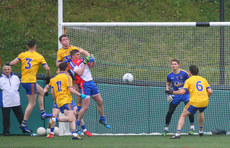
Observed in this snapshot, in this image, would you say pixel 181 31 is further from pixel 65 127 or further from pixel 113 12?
pixel 113 12

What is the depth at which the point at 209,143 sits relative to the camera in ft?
27.7

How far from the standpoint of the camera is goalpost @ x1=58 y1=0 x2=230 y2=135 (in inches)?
446

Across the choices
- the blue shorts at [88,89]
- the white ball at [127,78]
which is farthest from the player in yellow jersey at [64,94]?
the white ball at [127,78]

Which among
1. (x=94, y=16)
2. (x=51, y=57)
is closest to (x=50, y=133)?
(x=51, y=57)

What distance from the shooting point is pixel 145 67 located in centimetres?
1154

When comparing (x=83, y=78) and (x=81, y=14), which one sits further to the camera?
(x=81, y=14)

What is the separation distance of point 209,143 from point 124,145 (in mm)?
1671

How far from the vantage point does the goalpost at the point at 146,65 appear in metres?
11.3

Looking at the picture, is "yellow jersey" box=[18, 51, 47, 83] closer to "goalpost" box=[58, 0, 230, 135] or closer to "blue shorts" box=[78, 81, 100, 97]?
"goalpost" box=[58, 0, 230, 135]

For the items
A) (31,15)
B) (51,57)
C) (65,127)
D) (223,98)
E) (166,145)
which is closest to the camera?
(166,145)

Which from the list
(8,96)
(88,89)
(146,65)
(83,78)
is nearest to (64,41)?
(83,78)

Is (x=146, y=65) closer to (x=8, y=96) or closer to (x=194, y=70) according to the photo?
(x=194, y=70)

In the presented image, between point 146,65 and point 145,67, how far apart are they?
0.08 metres

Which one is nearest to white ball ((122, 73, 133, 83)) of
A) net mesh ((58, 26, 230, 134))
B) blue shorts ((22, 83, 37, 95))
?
net mesh ((58, 26, 230, 134))
